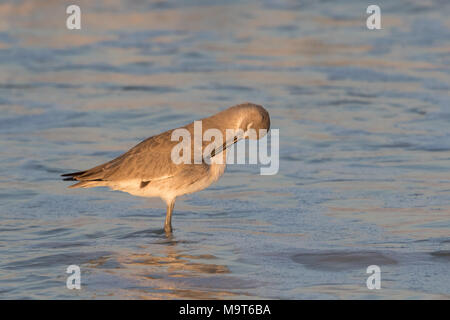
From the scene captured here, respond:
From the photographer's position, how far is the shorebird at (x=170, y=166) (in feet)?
27.4

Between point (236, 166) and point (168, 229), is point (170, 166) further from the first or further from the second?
point (236, 166)

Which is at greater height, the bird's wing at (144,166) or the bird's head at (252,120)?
the bird's head at (252,120)

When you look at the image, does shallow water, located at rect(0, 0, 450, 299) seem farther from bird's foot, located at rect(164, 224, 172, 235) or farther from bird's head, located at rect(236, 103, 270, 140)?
bird's head, located at rect(236, 103, 270, 140)

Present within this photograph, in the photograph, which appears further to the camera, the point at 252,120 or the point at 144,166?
the point at 144,166

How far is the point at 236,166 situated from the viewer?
35.9 feet

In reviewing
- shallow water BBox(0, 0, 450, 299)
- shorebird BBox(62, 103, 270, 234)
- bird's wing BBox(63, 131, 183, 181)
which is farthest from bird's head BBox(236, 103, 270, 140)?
shallow water BBox(0, 0, 450, 299)

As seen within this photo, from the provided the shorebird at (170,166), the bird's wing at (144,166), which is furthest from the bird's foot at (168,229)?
the bird's wing at (144,166)

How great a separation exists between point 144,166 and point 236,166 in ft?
8.52

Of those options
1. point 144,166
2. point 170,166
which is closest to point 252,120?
point 170,166

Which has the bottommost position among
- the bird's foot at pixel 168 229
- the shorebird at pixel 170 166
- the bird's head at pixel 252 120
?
the bird's foot at pixel 168 229

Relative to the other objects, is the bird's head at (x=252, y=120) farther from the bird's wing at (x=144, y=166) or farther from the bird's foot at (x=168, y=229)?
the bird's foot at (x=168, y=229)

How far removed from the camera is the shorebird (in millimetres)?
8344

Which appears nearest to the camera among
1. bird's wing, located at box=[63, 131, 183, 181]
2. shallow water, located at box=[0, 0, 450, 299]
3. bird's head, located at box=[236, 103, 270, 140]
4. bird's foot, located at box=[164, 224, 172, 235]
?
shallow water, located at box=[0, 0, 450, 299]
